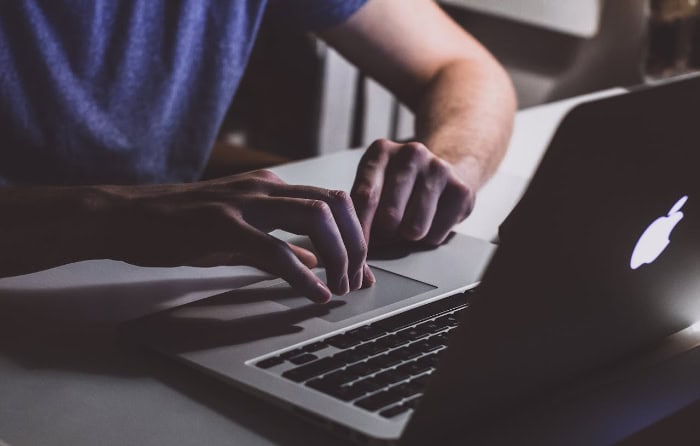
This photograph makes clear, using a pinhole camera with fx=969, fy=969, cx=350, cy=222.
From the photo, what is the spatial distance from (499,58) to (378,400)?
2.10 metres

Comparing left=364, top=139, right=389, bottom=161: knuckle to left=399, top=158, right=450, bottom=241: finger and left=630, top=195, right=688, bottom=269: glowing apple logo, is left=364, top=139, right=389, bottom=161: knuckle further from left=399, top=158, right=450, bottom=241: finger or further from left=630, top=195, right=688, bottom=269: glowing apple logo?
left=630, top=195, right=688, bottom=269: glowing apple logo

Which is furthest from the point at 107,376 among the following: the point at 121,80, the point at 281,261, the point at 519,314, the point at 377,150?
the point at 121,80

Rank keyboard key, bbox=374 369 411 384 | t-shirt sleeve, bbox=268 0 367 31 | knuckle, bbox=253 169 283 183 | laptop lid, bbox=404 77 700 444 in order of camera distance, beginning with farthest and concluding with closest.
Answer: t-shirt sleeve, bbox=268 0 367 31 < knuckle, bbox=253 169 283 183 < keyboard key, bbox=374 369 411 384 < laptop lid, bbox=404 77 700 444

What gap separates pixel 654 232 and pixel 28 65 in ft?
2.76

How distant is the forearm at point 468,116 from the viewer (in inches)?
43.4

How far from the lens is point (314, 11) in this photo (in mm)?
1363

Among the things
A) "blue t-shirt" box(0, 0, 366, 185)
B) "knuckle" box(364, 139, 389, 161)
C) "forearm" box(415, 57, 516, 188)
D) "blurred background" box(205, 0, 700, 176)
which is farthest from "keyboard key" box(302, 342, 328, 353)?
"blurred background" box(205, 0, 700, 176)

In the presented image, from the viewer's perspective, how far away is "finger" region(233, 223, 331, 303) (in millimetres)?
676

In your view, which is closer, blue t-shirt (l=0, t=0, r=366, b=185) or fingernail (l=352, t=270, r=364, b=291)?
fingernail (l=352, t=270, r=364, b=291)

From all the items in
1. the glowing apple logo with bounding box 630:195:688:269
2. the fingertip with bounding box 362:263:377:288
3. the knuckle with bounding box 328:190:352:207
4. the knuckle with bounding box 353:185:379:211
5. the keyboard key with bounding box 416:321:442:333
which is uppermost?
the glowing apple logo with bounding box 630:195:688:269

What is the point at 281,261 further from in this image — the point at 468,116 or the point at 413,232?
the point at 468,116

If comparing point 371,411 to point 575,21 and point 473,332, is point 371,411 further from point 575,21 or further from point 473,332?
point 575,21

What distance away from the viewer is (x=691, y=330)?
2.31ft

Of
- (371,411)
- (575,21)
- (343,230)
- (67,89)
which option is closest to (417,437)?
(371,411)
